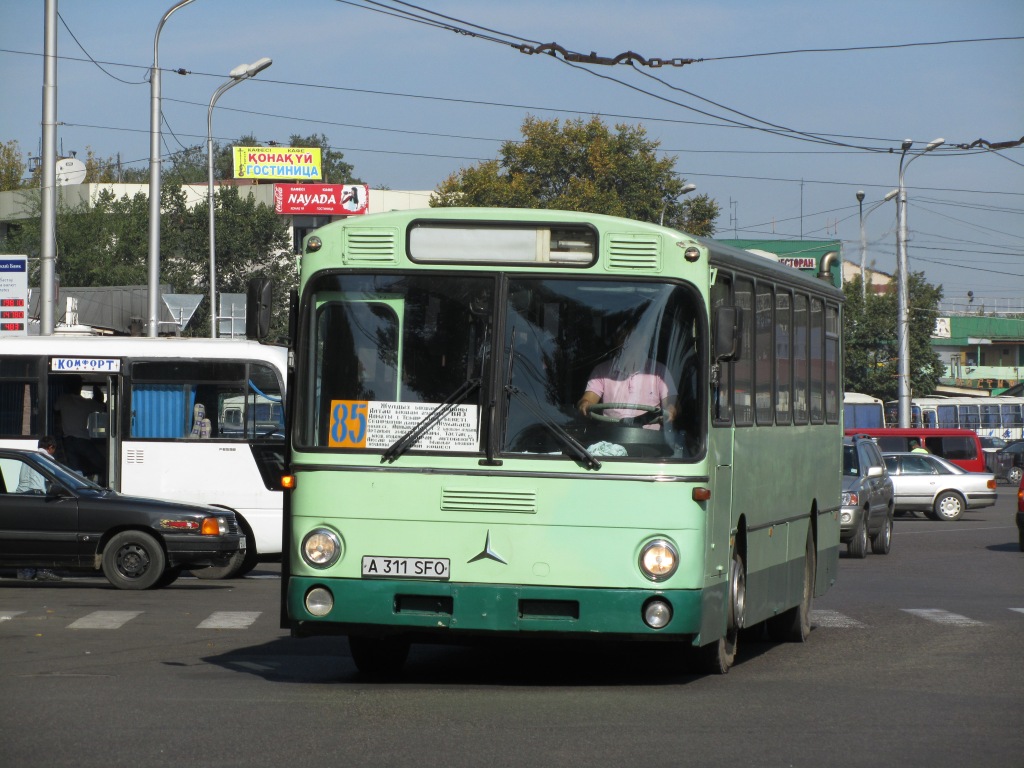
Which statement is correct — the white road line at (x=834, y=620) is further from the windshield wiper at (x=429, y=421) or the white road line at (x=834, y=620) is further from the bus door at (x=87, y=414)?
the bus door at (x=87, y=414)

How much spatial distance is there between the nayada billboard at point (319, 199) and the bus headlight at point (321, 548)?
271 feet

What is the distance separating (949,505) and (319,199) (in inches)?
2355

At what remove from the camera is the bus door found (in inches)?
849


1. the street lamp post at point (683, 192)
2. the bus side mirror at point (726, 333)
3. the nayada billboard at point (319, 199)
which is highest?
the nayada billboard at point (319, 199)

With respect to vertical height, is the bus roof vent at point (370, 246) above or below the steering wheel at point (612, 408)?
above

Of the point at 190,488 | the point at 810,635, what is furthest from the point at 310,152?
the point at 810,635

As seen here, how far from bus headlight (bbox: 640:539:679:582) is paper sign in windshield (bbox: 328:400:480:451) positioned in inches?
41.3

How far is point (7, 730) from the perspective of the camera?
8.12 meters

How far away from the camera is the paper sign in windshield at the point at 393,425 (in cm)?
917

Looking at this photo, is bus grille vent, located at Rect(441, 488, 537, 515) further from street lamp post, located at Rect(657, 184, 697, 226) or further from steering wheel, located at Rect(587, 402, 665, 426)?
street lamp post, located at Rect(657, 184, 697, 226)

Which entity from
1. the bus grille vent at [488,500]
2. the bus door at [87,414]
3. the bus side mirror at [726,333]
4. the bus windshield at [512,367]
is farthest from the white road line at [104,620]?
the bus side mirror at [726,333]

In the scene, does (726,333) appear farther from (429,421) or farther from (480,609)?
(480,609)

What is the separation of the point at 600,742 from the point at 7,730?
277 centimetres

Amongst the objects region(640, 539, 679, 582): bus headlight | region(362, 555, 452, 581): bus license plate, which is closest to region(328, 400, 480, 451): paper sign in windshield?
region(362, 555, 452, 581): bus license plate
